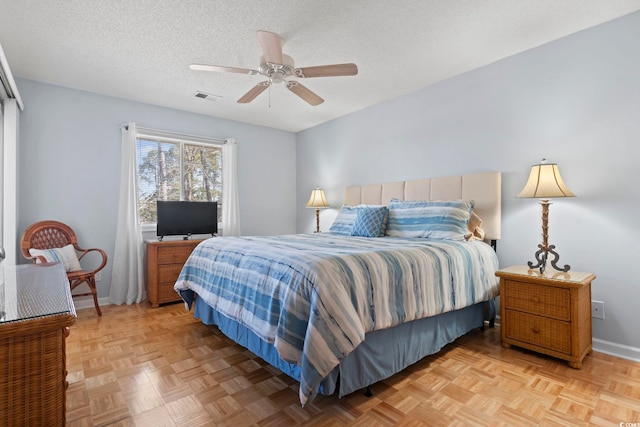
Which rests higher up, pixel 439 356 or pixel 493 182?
pixel 493 182

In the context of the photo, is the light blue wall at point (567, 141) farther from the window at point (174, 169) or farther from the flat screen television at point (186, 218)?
the window at point (174, 169)

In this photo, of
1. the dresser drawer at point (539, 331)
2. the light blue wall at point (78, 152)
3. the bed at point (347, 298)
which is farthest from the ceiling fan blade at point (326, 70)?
the light blue wall at point (78, 152)

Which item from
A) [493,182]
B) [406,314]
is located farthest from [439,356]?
[493,182]

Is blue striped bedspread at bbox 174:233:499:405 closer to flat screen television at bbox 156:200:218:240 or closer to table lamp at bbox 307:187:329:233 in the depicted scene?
flat screen television at bbox 156:200:218:240

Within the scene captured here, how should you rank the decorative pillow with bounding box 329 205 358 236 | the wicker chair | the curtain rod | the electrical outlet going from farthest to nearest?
the curtain rod
the decorative pillow with bounding box 329 205 358 236
the wicker chair
the electrical outlet

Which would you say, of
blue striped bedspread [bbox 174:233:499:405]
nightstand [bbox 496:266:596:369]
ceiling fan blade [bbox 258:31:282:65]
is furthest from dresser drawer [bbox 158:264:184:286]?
nightstand [bbox 496:266:596:369]

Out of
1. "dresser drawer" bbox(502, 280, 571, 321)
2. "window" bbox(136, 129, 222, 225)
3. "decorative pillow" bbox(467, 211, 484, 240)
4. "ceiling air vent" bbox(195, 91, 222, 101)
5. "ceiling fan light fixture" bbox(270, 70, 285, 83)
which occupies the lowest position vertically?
"dresser drawer" bbox(502, 280, 571, 321)

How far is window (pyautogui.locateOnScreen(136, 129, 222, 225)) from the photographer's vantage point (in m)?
4.13

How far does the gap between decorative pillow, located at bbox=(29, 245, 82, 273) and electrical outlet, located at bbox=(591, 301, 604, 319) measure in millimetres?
4658

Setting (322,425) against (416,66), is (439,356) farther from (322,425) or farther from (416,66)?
(416,66)

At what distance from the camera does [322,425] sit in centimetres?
156

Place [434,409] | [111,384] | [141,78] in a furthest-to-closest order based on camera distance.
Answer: [141,78] → [111,384] → [434,409]

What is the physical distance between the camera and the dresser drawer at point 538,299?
85.2 inches

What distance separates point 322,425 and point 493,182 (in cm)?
252
